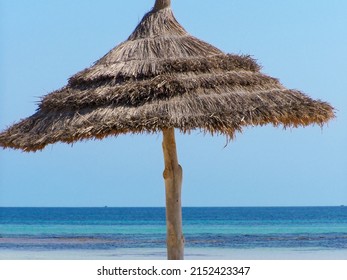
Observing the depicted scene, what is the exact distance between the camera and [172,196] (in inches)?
275

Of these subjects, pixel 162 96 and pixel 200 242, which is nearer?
pixel 162 96

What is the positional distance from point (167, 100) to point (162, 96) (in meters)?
0.08

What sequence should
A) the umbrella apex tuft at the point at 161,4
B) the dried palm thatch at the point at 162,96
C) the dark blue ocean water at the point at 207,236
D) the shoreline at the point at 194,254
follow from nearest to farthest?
the dried palm thatch at the point at 162,96 → the umbrella apex tuft at the point at 161,4 → the shoreline at the point at 194,254 → the dark blue ocean water at the point at 207,236

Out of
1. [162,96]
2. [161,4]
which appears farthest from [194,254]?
[162,96]

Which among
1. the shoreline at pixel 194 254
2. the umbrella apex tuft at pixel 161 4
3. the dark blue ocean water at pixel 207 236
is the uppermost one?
the umbrella apex tuft at pixel 161 4

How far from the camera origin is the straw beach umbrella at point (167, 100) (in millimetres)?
6289

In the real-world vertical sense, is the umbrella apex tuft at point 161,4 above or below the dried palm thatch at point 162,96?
above

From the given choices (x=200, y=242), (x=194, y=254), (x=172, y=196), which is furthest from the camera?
(x=200, y=242)

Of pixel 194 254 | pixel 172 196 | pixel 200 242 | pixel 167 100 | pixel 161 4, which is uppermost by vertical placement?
pixel 161 4

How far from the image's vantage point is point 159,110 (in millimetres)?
6297

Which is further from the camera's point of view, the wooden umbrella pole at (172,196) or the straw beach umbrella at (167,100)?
the wooden umbrella pole at (172,196)

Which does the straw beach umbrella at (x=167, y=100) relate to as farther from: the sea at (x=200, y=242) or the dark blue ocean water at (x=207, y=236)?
the dark blue ocean water at (x=207, y=236)

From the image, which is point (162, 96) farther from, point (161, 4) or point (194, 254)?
point (194, 254)

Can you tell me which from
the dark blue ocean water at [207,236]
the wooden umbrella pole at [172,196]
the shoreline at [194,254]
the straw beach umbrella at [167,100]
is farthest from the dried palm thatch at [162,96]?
the dark blue ocean water at [207,236]
